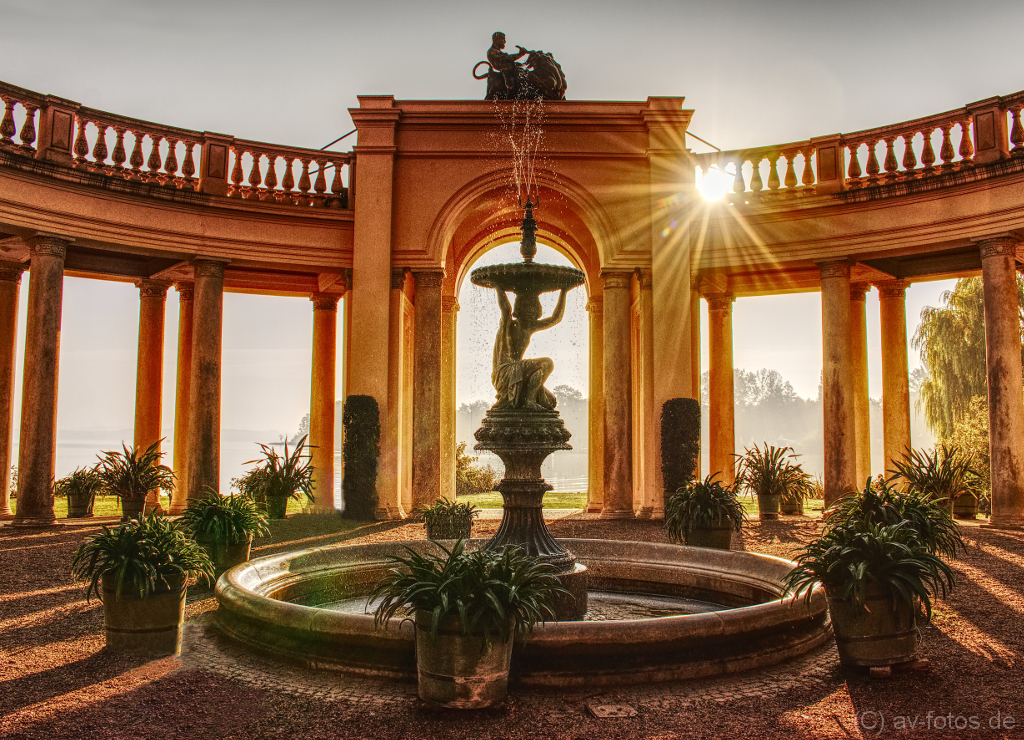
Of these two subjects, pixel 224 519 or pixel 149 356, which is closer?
pixel 224 519

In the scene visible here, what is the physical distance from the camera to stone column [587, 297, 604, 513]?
19.7 metres

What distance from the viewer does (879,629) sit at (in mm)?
5449

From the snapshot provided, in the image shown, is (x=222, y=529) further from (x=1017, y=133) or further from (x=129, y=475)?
(x=1017, y=133)

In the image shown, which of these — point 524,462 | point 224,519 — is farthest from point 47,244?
point 524,462

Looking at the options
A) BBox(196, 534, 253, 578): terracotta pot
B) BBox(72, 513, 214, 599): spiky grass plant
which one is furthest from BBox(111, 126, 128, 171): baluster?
BBox(72, 513, 214, 599): spiky grass plant

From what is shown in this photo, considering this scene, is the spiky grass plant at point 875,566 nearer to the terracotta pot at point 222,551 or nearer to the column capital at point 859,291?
the terracotta pot at point 222,551

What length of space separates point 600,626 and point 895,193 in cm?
1351

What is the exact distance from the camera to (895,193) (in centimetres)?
1538

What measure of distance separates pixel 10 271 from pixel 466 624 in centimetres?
1619

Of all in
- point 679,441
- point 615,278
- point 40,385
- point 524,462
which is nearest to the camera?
point 524,462

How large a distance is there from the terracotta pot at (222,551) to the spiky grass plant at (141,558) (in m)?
2.93

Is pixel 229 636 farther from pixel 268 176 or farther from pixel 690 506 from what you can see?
pixel 268 176

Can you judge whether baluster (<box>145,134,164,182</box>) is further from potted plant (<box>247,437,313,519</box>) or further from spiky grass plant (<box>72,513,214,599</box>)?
spiky grass plant (<box>72,513,214,599</box>)

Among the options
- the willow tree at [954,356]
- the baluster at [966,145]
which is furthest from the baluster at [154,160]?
the willow tree at [954,356]
